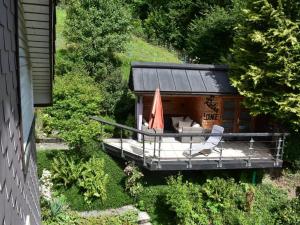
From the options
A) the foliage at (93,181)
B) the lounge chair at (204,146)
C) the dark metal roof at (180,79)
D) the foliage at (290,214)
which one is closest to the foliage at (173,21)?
the dark metal roof at (180,79)

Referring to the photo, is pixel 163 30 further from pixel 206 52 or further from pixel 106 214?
pixel 106 214

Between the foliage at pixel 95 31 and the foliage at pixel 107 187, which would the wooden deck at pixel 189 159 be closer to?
the foliage at pixel 107 187

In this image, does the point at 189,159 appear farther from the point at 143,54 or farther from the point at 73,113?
the point at 143,54

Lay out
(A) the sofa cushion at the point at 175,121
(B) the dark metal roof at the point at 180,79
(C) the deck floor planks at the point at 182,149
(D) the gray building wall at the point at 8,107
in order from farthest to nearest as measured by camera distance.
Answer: (A) the sofa cushion at the point at 175,121, (B) the dark metal roof at the point at 180,79, (C) the deck floor planks at the point at 182,149, (D) the gray building wall at the point at 8,107

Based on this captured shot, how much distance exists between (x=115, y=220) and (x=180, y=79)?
614 cm

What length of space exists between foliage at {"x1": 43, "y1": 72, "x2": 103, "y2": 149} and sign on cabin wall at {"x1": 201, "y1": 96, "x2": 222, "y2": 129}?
4.88 m

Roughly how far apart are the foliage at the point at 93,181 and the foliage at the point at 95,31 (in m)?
8.25

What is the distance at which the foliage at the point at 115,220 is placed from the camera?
12125mm

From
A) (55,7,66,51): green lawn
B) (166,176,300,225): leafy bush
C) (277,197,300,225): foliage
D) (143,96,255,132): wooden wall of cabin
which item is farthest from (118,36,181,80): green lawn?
(277,197,300,225): foliage

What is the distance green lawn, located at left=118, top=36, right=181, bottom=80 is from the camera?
2542cm

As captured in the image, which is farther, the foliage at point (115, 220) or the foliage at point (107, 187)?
the foliage at point (107, 187)

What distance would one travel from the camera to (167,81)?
1494 cm

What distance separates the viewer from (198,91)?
14.9 metres

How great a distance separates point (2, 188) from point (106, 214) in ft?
33.3
